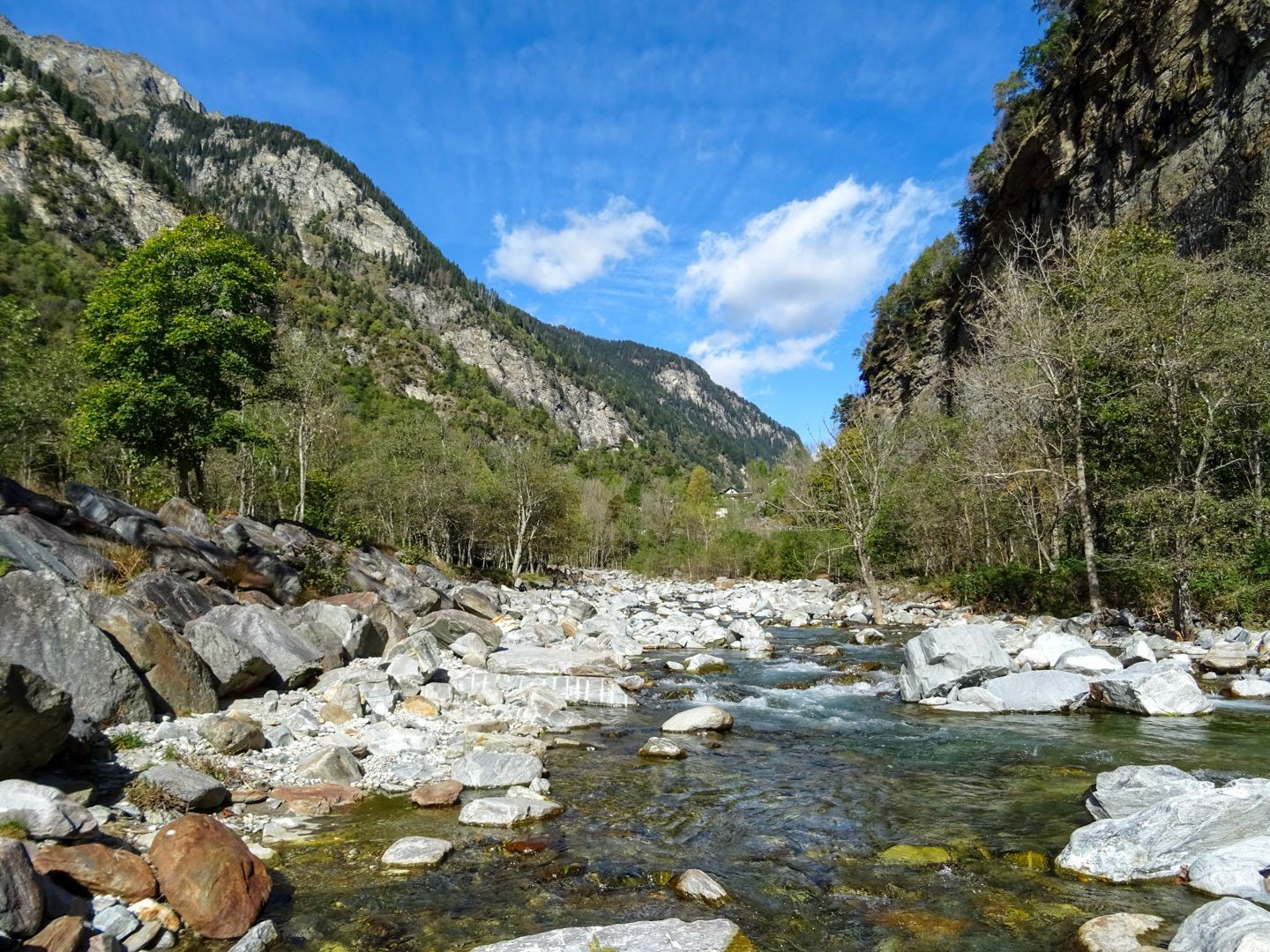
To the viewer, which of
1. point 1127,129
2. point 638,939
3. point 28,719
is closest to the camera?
point 638,939

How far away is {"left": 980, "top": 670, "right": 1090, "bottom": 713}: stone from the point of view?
12469 millimetres

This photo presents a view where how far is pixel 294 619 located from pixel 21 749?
28.5 feet

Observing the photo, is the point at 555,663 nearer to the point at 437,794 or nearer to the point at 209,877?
the point at 437,794

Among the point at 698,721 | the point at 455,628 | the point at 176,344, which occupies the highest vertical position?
the point at 176,344

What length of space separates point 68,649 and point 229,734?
2.16 metres

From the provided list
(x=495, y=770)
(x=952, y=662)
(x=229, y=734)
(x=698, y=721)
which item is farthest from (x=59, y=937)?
(x=952, y=662)

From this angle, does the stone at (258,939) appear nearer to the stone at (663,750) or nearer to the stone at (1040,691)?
the stone at (663,750)

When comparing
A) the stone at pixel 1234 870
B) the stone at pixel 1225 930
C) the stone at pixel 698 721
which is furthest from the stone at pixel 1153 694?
the stone at pixel 1225 930

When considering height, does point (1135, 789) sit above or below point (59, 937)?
above

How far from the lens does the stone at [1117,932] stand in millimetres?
4855

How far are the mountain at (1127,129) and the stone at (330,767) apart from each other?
30.0 m

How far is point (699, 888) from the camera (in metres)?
5.97

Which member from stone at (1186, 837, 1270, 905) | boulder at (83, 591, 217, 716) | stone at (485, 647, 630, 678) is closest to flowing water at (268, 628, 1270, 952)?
stone at (1186, 837, 1270, 905)

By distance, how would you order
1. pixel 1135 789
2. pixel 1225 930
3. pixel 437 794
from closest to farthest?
1. pixel 1225 930
2. pixel 1135 789
3. pixel 437 794
